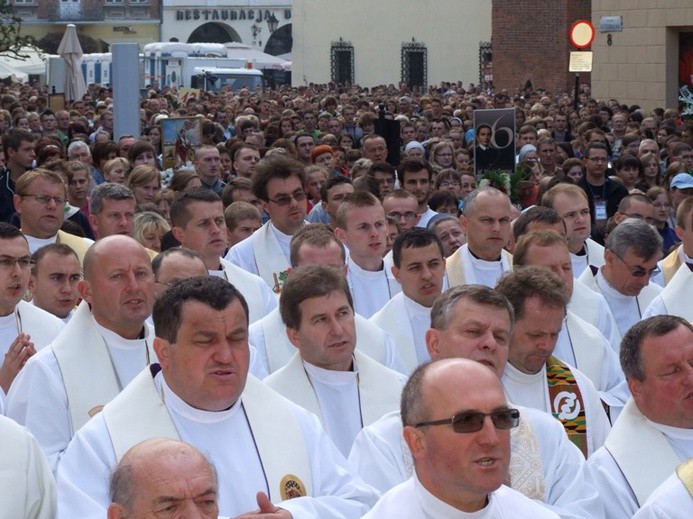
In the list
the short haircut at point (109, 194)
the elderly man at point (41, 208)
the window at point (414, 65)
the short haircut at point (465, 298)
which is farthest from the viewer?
the window at point (414, 65)

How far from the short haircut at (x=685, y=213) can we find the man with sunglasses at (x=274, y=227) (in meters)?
2.57

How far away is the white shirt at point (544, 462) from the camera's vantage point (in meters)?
5.00

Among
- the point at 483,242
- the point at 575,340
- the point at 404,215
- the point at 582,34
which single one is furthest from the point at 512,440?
the point at 582,34

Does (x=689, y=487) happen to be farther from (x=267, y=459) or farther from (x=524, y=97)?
(x=524, y=97)

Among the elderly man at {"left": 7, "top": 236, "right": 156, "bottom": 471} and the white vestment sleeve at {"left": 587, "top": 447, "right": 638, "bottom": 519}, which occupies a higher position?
the elderly man at {"left": 7, "top": 236, "right": 156, "bottom": 471}

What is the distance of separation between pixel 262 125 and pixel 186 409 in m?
18.0

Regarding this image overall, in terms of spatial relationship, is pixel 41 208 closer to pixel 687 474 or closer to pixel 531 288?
pixel 531 288

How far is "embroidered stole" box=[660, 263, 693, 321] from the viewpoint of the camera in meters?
8.52

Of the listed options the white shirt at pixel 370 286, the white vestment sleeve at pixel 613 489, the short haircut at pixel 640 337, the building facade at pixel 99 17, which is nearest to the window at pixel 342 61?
the building facade at pixel 99 17

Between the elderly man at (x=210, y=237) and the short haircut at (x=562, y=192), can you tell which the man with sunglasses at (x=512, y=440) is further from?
the short haircut at (x=562, y=192)

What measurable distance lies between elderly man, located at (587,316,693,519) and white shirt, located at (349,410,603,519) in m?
0.38

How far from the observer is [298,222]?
32.8ft

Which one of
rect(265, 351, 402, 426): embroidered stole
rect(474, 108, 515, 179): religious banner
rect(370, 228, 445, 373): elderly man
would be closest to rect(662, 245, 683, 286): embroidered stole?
rect(370, 228, 445, 373): elderly man

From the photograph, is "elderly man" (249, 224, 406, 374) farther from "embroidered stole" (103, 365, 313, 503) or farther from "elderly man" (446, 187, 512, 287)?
"embroidered stole" (103, 365, 313, 503)
